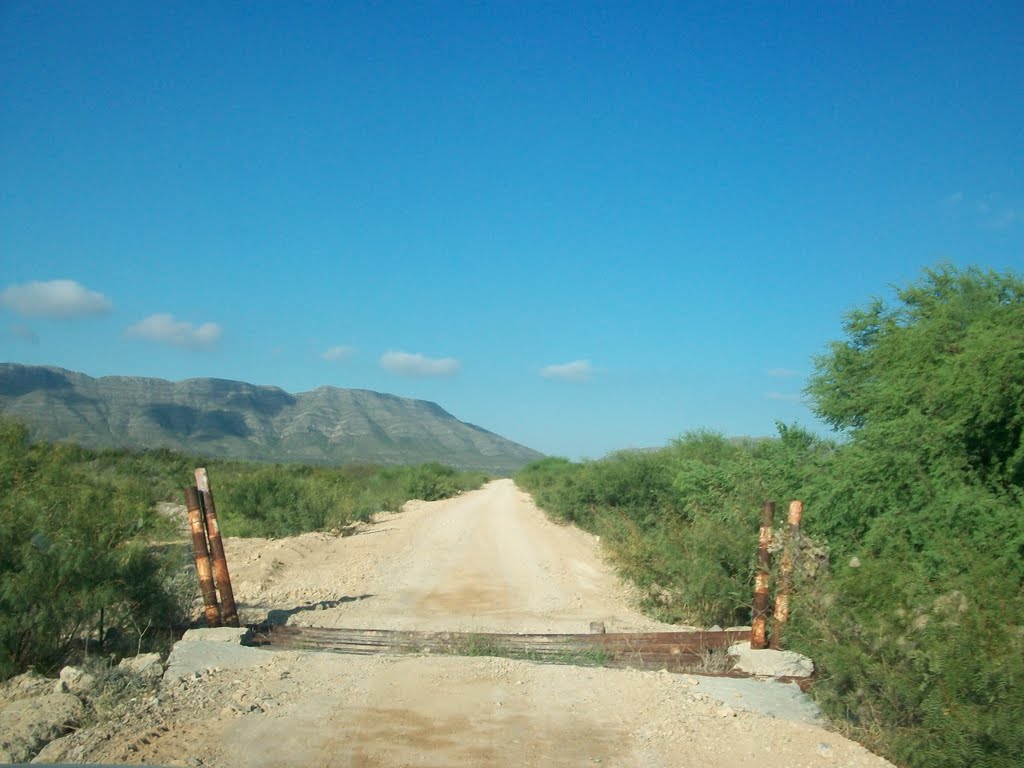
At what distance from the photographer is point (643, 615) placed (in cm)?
1345

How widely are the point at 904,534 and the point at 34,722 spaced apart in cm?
837

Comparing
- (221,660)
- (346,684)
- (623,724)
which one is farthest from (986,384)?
(221,660)

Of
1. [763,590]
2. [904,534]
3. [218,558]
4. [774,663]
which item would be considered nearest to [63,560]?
[218,558]

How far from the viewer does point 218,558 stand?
10727 millimetres

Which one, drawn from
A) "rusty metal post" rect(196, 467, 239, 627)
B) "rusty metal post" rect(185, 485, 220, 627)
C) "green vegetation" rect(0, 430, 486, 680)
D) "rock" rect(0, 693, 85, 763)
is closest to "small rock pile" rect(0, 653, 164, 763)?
"rock" rect(0, 693, 85, 763)

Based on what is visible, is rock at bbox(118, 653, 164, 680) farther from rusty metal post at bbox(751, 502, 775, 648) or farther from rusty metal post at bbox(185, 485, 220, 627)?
rusty metal post at bbox(751, 502, 775, 648)

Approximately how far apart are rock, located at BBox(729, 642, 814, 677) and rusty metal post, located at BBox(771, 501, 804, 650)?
29 cm

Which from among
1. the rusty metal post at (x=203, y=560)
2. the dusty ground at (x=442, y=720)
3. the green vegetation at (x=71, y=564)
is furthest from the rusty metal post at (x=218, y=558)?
the dusty ground at (x=442, y=720)

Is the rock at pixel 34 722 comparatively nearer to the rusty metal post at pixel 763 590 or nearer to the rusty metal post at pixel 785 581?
the rusty metal post at pixel 763 590

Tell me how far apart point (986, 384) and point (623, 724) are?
5.62 m

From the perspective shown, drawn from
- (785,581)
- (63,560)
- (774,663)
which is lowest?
(774,663)

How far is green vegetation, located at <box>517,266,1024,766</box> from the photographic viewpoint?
6.09 meters

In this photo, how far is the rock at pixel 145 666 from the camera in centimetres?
821

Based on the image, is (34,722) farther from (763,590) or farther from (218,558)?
(763,590)
